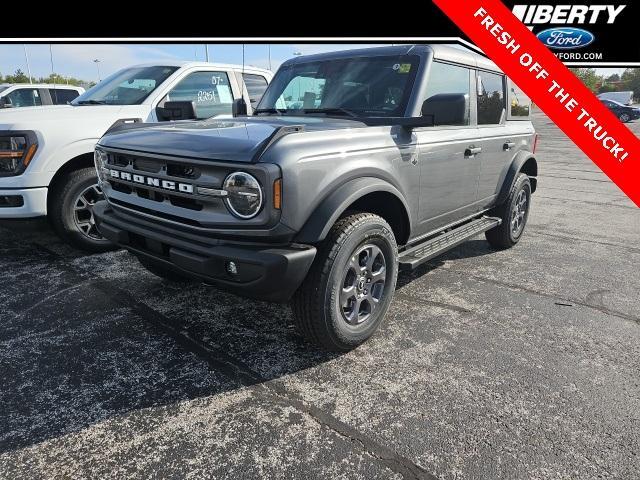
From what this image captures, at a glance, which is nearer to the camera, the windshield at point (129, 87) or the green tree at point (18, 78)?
the windshield at point (129, 87)

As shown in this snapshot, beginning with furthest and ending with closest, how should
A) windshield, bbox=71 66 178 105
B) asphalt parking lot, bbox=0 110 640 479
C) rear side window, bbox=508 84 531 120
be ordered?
windshield, bbox=71 66 178 105 → rear side window, bbox=508 84 531 120 → asphalt parking lot, bbox=0 110 640 479

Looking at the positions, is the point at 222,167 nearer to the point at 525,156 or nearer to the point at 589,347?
the point at 589,347

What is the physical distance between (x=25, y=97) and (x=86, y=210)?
336 inches

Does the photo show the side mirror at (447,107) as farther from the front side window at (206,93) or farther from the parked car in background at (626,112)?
the parked car in background at (626,112)

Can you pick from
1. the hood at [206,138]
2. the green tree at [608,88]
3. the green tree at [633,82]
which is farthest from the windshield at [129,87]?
the green tree at [608,88]

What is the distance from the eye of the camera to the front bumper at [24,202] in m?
4.19

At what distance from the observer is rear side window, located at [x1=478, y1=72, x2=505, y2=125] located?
4297mm

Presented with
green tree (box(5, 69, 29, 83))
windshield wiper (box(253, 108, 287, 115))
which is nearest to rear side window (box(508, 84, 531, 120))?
windshield wiper (box(253, 108, 287, 115))

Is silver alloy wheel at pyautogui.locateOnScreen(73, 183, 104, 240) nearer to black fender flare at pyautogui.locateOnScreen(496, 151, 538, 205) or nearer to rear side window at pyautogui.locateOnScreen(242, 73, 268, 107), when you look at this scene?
rear side window at pyautogui.locateOnScreen(242, 73, 268, 107)

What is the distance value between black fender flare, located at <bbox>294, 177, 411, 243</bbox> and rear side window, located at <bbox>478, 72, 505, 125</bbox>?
77.6 inches

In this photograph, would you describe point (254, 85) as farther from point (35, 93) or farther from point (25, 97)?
point (25, 97)

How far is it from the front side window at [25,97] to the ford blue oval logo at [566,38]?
426 inches

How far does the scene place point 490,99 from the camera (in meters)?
4.50

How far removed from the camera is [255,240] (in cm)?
251
